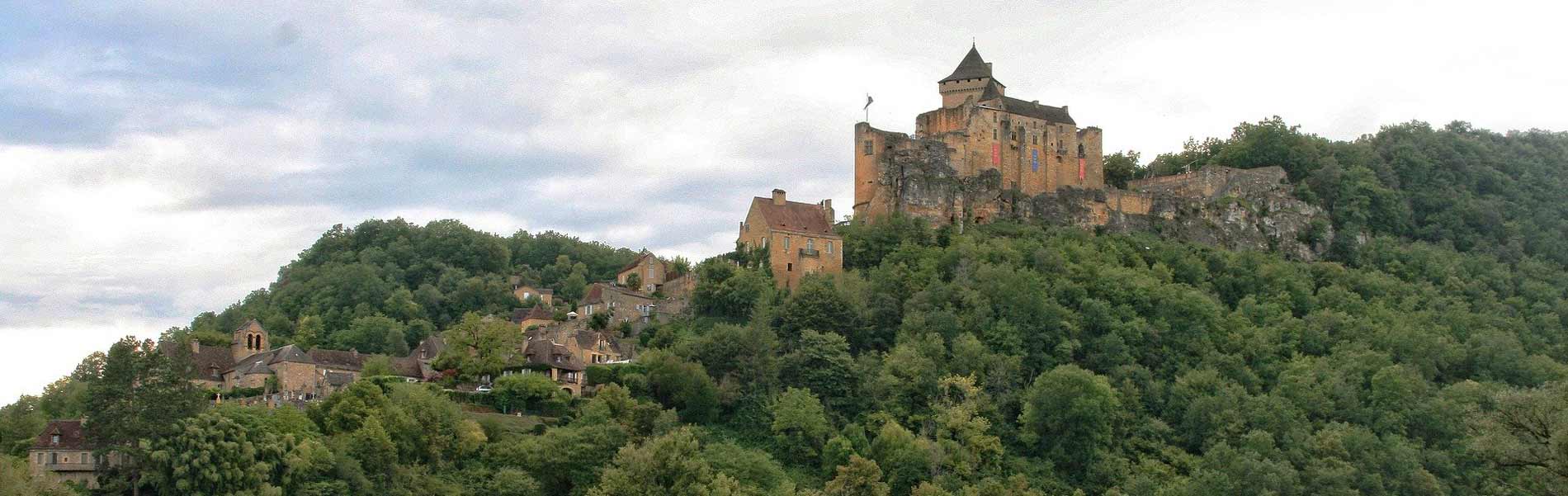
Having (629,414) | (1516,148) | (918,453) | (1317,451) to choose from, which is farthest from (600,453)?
(1516,148)

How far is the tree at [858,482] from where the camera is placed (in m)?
62.6

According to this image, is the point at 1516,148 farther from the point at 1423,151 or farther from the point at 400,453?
the point at 400,453

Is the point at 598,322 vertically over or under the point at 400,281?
under

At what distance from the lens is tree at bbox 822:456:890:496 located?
205 ft

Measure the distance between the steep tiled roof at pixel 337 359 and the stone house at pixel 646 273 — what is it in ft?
50.4

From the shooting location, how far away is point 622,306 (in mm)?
79875

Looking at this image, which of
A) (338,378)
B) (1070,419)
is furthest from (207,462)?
(1070,419)

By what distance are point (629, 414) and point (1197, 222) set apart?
125 feet

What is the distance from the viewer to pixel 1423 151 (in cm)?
10306

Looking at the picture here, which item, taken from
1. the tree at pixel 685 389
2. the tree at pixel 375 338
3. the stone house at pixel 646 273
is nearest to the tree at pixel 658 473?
the tree at pixel 685 389

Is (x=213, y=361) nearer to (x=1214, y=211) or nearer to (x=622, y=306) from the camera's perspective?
(x=622, y=306)

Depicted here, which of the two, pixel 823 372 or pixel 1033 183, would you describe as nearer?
pixel 823 372

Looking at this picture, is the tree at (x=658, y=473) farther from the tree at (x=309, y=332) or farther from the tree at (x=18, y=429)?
the tree at (x=309, y=332)

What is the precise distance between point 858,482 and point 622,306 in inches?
798
